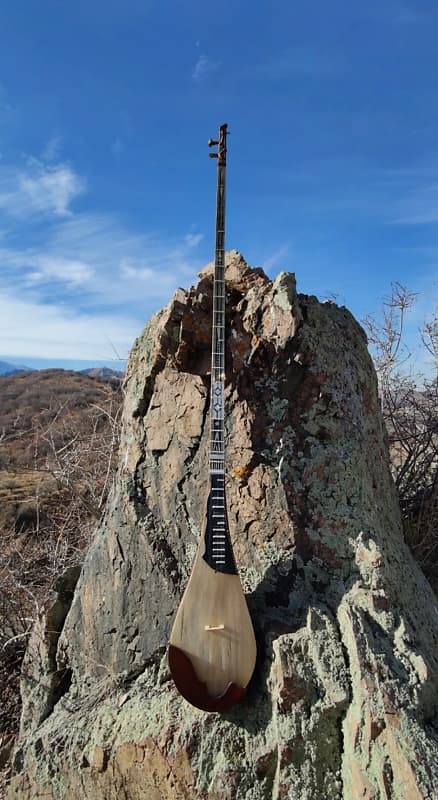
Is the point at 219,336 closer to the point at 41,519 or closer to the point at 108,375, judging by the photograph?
the point at 41,519

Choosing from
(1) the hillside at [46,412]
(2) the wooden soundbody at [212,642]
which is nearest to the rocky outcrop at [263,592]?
(2) the wooden soundbody at [212,642]

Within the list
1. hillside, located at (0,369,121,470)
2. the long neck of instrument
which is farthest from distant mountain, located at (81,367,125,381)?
the long neck of instrument

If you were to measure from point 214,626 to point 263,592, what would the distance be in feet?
1.09

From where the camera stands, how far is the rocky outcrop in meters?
2.24

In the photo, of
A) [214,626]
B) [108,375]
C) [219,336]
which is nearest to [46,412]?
[108,375]

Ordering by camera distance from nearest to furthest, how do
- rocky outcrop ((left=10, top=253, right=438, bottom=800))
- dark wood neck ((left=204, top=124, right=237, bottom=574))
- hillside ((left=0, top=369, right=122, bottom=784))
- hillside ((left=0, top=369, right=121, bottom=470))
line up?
rocky outcrop ((left=10, top=253, right=438, bottom=800)) → dark wood neck ((left=204, top=124, right=237, bottom=574)) → hillside ((left=0, top=369, right=122, bottom=784)) → hillside ((left=0, top=369, right=121, bottom=470))

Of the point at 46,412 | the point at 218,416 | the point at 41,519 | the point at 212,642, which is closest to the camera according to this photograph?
the point at 212,642

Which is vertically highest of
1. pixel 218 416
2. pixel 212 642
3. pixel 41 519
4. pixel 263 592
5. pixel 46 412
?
pixel 218 416

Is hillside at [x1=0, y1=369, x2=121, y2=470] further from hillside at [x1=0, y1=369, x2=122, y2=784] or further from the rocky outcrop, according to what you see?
the rocky outcrop

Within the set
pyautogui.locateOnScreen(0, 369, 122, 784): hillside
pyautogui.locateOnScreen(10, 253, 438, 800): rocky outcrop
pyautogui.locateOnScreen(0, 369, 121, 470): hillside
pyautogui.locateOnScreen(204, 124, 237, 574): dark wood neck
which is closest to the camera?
pyautogui.locateOnScreen(10, 253, 438, 800): rocky outcrop

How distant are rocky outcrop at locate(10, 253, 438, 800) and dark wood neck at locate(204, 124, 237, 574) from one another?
192 millimetres

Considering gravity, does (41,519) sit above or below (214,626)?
below

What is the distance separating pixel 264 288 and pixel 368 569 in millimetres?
1404

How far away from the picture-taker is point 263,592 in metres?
2.62
